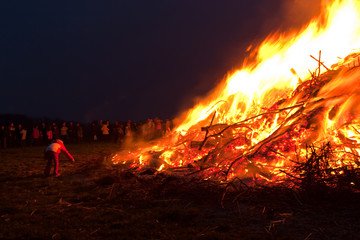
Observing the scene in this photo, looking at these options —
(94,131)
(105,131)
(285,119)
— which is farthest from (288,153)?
(94,131)

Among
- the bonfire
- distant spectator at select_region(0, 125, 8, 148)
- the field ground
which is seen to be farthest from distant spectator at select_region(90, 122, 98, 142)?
the field ground

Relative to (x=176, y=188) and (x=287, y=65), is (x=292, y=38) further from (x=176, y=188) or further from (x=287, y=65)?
(x=176, y=188)

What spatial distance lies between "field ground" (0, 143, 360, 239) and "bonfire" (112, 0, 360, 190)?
621mm

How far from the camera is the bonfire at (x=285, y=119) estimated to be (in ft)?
18.9

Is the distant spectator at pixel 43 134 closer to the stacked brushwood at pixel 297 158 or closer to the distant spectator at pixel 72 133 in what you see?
the distant spectator at pixel 72 133

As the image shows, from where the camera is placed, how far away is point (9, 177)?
8273 millimetres

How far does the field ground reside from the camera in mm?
3829

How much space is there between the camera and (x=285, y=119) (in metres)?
7.16

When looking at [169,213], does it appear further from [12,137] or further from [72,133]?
[72,133]

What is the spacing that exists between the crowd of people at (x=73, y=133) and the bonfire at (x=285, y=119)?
8758 millimetres

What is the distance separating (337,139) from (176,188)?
3.62m

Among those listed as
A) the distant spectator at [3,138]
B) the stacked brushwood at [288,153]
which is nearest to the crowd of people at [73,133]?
the distant spectator at [3,138]

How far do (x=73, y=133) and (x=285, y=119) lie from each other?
60.4 feet

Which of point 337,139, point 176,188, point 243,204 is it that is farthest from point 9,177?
point 337,139
